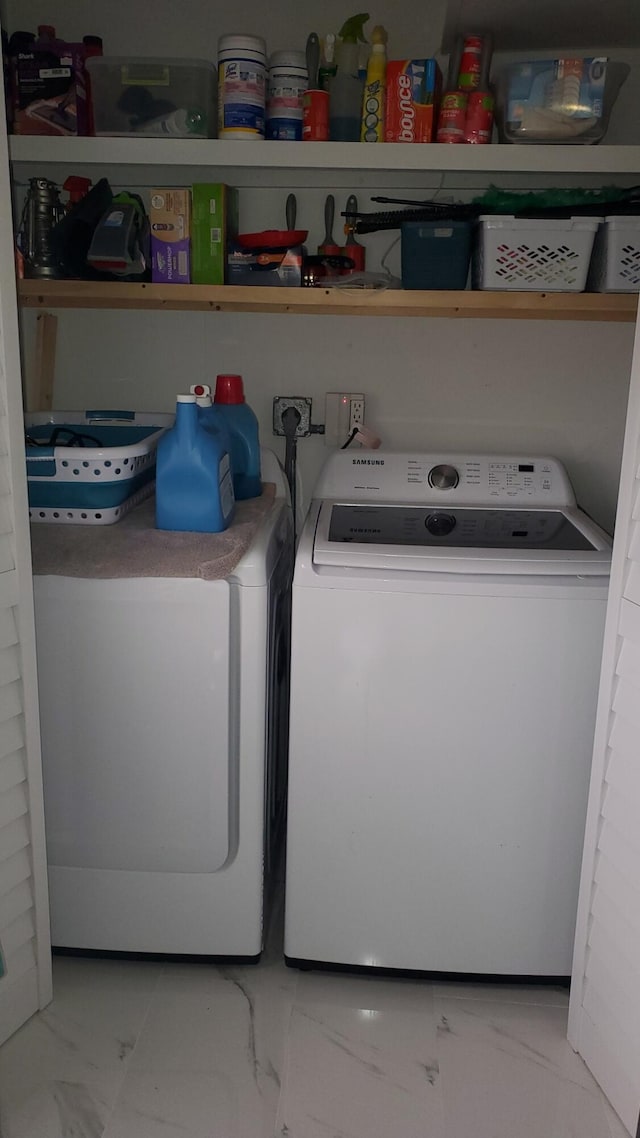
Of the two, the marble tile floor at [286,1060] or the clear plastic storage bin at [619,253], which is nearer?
the marble tile floor at [286,1060]

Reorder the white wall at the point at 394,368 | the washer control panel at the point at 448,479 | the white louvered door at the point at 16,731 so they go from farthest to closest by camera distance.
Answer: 1. the white wall at the point at 394,368
2. the washer control panel at the point at 448,479
3. the white louvered door at the point at 16,731

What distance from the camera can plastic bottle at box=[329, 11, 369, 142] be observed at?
189 centimetres

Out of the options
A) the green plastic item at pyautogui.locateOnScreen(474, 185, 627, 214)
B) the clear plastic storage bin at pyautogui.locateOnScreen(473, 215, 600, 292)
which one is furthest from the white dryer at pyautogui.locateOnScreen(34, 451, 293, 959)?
the green plastic item at pyautogui.locateOnScreen(474, 185, 627, 214)

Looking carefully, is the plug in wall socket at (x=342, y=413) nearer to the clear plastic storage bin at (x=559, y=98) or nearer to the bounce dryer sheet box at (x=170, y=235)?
the bounce dryer sheet box at (x=170, y=235)

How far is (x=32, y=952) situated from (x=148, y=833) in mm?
288

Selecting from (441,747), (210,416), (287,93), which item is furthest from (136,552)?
(287,93)

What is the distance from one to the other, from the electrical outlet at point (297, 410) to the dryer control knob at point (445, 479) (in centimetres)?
37

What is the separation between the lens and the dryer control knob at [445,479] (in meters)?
2.09

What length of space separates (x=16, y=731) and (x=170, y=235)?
3.62 feet

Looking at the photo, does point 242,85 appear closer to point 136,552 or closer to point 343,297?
point 343,297

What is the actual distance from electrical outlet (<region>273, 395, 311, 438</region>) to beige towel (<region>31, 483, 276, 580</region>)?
61 centimetres

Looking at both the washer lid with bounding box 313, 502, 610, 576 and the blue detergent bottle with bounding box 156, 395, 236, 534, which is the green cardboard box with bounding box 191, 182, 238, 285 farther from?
the washer lid with bounding box 313, 502, 610, 576

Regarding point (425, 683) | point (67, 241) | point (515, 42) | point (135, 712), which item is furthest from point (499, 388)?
point (135, 712)

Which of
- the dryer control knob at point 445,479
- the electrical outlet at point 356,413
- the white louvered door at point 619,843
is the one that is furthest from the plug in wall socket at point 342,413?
the white louvered door at point 619,843
